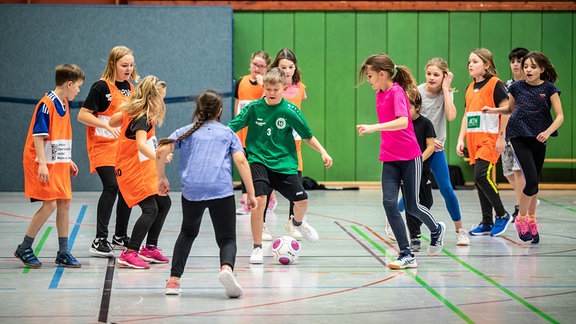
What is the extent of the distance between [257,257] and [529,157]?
8.97 ft

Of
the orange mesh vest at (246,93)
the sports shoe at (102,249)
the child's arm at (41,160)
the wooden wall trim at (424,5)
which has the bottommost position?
the sports shoe at (102,249)

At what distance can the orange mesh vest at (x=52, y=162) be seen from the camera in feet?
22.4

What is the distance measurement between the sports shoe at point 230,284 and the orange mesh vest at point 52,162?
1.79m

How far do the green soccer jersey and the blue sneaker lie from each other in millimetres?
2536

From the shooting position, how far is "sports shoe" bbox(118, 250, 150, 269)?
6935 mm

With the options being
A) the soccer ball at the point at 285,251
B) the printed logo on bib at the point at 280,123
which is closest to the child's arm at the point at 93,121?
the printed logo on bib at the point at 280,123

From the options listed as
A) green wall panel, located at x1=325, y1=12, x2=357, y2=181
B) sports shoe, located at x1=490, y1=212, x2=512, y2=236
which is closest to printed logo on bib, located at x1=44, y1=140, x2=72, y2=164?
sports shoe, located at x1=490, y1=212, x2=512, y2=236

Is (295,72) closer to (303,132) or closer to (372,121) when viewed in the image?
(303,132)

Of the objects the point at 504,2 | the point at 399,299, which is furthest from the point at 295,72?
the point at 504,2

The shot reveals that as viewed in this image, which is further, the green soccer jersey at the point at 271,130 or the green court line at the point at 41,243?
the green soccer jersey at the point at 271,130

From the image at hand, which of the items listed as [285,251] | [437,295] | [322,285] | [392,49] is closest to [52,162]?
[285,251]

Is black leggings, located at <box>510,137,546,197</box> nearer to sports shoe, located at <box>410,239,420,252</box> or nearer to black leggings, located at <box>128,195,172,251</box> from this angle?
sports shoe, located at <box>410,239,420,252</box>

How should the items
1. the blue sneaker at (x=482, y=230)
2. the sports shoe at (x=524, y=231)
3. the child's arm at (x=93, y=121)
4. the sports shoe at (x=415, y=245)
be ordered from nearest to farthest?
the child's arm at (x=93, y=121) → the sports shoe at (x=415, y=245) → the sports shoe at (x=524, y=231) → the blue sneaker at (x=482, y=230)

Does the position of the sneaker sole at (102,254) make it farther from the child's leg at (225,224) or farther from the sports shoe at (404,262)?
the sports shoe at (404,262)
